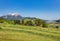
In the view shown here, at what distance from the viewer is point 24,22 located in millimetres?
99062

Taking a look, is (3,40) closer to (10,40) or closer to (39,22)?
(10,40)

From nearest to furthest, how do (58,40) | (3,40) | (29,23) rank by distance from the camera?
1. (3,40)
2. (58,40)
3. (29,23)

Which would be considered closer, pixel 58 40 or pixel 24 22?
pixel 58 40

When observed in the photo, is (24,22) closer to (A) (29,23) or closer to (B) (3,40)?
(A) (29,23)

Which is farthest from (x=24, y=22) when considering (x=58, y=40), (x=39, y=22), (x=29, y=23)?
(x=58, y=40)

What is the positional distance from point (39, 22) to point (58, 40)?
253 ft

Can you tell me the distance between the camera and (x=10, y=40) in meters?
21.9

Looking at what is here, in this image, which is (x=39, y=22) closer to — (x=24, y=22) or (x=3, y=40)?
(x=24, y=22)

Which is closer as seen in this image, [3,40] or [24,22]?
[3,40]

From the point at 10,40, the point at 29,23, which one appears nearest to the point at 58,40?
the point at 10,40

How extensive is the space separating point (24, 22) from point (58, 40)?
74.7m

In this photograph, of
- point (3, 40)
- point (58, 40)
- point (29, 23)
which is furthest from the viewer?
point (29, 23)

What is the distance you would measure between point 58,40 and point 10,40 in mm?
8334

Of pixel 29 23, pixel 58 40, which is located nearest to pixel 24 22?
pixel 29 23
